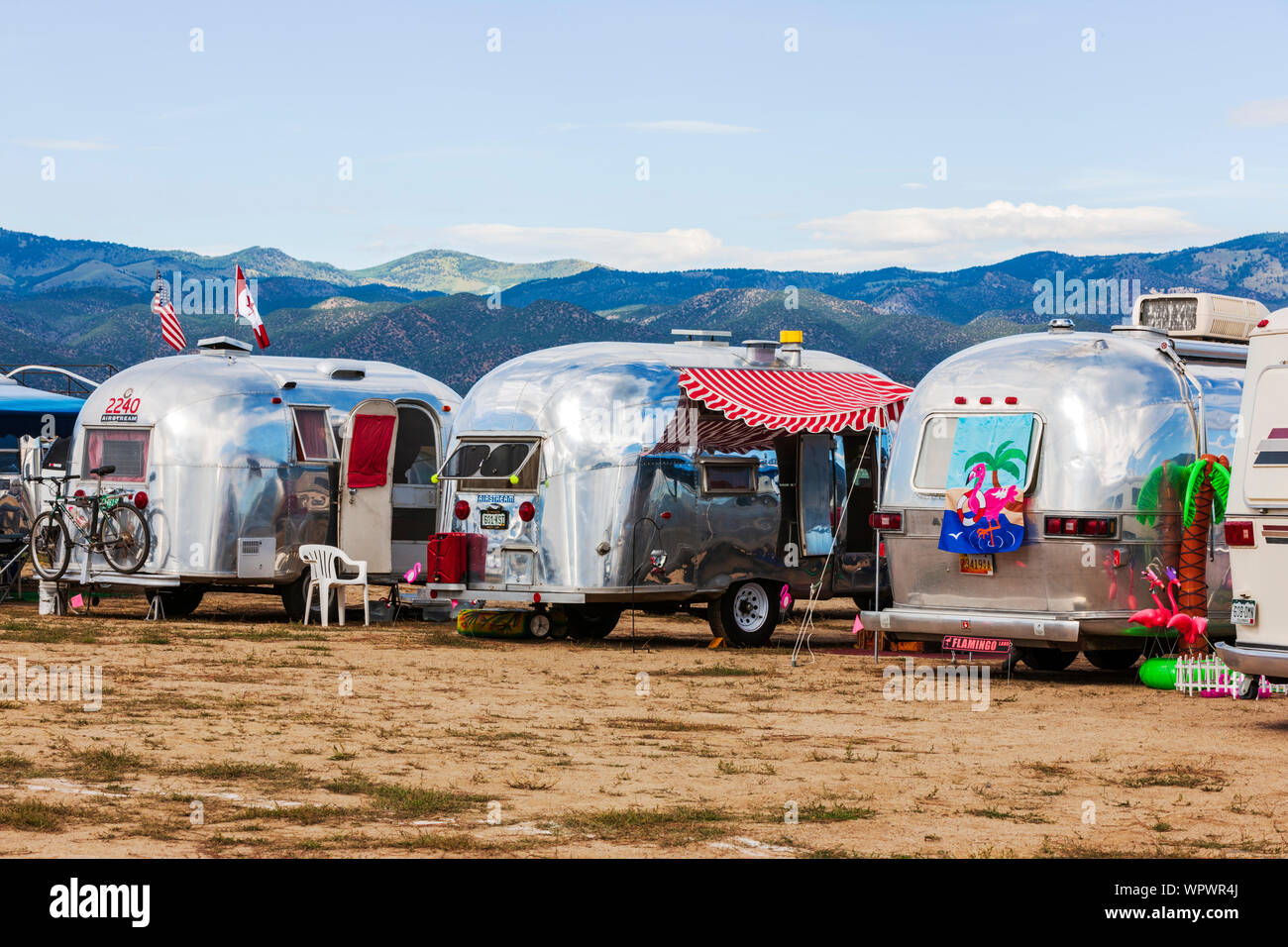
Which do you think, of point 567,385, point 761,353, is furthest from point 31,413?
point 761,353

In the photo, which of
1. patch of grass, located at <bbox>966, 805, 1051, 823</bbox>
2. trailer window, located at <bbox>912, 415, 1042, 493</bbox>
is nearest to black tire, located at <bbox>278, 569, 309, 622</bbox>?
trailer window, located at <bbox>912, 415, 1042, 493</bbox>

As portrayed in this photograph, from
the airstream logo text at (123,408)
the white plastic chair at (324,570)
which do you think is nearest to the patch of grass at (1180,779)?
the white plastic chair at (324,570)

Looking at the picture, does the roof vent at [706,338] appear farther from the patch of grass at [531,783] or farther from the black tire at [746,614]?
the patch of grass at [531,783]

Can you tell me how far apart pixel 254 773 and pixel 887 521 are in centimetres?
712

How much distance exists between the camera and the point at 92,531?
19781 millimetres

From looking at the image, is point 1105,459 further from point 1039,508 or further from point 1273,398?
point 1273,398

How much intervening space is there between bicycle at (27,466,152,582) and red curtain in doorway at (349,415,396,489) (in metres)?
2.47

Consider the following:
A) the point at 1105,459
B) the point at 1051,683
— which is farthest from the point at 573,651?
the point at 1105,459

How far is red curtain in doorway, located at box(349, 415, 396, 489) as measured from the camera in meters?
20.4

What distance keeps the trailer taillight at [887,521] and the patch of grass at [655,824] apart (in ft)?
21.8

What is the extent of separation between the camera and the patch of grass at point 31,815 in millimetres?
8195

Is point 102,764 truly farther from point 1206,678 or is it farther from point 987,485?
point 1206,678

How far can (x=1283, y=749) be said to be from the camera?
11.4 meters

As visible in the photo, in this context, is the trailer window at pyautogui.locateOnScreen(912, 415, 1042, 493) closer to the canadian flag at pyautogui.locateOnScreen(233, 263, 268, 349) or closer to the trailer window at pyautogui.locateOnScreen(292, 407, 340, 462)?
the trailer window at pyautogui.locateOnScreen(292, 407, 340, 462)
